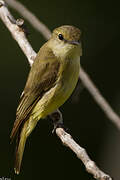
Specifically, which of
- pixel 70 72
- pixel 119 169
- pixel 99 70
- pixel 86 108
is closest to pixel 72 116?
pixel 86 108

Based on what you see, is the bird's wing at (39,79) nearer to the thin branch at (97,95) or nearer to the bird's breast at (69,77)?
the bird's breast at (69,77)

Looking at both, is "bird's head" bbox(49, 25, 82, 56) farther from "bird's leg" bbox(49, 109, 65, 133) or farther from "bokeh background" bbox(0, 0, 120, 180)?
"bokeh background" bbox(0, 0, 120, 180)

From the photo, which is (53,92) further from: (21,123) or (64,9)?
(64,9)

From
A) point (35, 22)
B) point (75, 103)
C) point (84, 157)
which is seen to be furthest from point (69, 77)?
point (84, 157)

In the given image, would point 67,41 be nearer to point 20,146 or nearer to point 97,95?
point 97,95

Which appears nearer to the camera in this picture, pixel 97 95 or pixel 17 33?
pixel 97 95

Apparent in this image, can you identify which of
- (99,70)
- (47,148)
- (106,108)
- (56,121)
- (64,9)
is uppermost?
(64,9)

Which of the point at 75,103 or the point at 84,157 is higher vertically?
the point at 75,103
